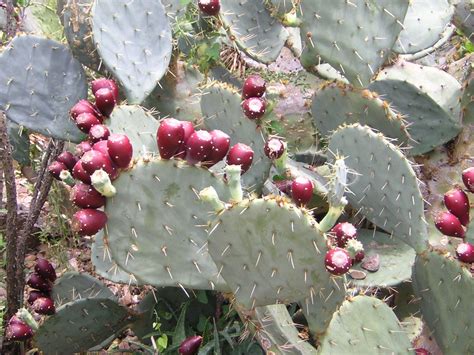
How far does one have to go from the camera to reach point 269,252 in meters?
1.62

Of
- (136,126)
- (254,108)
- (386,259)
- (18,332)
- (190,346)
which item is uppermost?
(254,108)

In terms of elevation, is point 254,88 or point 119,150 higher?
point 119,150

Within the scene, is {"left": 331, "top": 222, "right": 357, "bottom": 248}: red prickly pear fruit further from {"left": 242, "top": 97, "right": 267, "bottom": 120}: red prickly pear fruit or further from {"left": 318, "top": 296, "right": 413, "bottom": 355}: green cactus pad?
{"left": 242, "top": 97, "right": 267, "bottom": 120}: red prickly pear fruit

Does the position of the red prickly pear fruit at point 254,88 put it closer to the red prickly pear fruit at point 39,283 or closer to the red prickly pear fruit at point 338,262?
the red prickly pear fruit at point 338,262

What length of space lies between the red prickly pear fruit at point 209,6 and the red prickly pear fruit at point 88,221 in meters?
1.20

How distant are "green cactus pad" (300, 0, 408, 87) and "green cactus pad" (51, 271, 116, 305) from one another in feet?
4.02

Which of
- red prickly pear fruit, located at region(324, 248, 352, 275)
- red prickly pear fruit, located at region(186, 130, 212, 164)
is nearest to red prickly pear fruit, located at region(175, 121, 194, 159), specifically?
red prickly pear fruit, located at region(186, 130, 212, 164)

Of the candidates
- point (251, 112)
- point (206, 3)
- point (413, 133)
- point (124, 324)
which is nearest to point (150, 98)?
point (206, 3)

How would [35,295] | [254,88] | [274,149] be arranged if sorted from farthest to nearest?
[35,295] < [254,88] < [274,149]

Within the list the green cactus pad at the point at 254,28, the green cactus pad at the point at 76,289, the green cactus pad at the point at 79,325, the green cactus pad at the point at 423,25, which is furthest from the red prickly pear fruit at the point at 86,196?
the green cactus pad at the point at 423,25

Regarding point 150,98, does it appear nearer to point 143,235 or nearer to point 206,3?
point 206,3

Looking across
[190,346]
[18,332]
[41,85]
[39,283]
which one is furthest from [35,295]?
[41,85]

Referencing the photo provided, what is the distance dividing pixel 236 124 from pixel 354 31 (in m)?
0.54

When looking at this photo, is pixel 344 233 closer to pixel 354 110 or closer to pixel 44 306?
pixel 354 110
